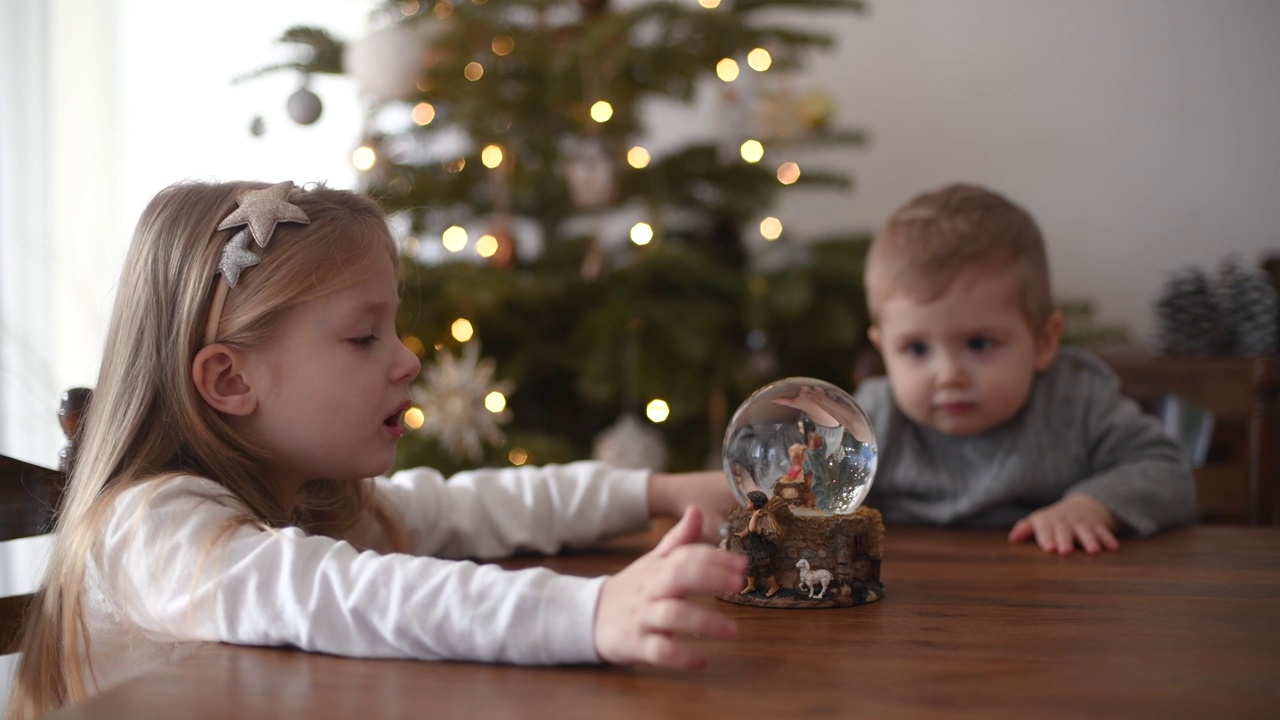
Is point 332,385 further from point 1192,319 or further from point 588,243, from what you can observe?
point 1192,319

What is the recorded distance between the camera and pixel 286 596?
2.35 ft

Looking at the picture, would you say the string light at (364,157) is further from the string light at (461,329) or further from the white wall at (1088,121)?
the white wall at (1088,121)

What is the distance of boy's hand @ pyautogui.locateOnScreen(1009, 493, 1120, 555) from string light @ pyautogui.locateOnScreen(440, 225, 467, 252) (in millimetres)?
1586

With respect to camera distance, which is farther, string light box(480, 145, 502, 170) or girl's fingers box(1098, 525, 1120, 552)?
string light box(480, 145, 502, 170)

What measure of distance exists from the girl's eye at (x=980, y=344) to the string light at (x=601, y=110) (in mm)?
1230

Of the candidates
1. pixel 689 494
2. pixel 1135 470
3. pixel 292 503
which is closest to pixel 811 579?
pixel 689 494

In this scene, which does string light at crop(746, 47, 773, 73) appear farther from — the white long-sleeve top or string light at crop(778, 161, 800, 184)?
the white long-sleeve top

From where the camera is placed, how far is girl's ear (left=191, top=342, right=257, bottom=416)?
3.00 feet

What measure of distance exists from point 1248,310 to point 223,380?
2.31 meters

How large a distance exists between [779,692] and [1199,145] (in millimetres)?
2824

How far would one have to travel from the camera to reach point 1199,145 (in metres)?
2.91

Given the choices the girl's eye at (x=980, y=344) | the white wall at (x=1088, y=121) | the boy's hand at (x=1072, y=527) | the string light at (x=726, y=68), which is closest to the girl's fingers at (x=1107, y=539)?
the boy's hand at (x=1072, y=527)

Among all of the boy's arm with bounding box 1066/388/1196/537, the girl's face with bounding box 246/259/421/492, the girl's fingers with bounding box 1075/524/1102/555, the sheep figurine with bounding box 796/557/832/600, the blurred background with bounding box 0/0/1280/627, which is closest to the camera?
the sheep figurine with bounding box 796/557/832/600

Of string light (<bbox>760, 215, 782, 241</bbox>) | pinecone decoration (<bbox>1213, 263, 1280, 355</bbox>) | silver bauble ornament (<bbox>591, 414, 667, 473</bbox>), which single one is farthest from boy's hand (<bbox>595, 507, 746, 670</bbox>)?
pinecone decoration (<bbox>1213, 263, 1280, 355</bbox>)
